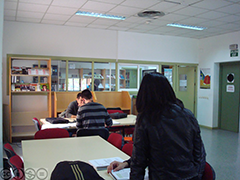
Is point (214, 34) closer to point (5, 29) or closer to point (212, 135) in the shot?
point (212, 135)

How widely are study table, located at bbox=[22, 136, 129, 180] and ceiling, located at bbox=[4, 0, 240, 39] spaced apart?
3160 millimetres

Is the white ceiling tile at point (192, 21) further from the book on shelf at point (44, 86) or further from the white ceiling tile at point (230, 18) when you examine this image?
the book on shelf at point (44, 86)

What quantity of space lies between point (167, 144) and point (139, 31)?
22.1 ft

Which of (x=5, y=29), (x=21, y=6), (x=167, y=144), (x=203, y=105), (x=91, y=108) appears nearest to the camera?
(x=167, y=144)

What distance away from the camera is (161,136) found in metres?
1.61

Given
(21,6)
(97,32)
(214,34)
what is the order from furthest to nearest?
(214,34)
(97,32)
(21,6)

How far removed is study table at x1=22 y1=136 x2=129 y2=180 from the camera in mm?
2184

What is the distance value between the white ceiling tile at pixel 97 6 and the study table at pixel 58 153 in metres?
Answer: 3.10

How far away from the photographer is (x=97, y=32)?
763 cm

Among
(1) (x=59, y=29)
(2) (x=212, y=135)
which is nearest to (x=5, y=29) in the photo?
(1) (x=59, y=29)

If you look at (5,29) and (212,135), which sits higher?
(5,29)

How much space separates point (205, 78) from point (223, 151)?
368 centimetres

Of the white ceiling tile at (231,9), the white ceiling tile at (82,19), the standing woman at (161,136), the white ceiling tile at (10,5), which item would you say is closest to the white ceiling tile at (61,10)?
the white ceiling tile at (82,19)

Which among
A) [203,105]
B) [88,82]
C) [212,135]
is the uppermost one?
[88,82]
